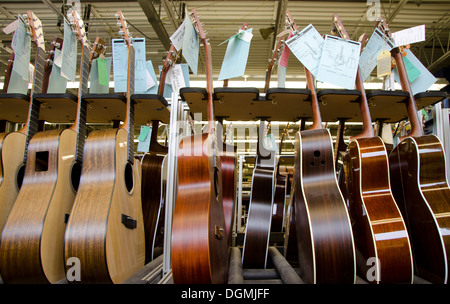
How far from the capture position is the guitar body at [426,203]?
1135 mm

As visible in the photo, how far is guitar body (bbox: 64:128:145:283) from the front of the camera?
1.09 meters

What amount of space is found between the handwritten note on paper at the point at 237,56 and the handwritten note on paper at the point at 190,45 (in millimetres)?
168

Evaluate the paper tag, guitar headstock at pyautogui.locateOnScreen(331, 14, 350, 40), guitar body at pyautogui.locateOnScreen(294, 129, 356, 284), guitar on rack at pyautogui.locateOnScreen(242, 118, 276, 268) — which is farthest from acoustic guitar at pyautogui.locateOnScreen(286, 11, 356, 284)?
guitar headstock at pyautogui.locateOnScreen(331, 14, 350, 40)

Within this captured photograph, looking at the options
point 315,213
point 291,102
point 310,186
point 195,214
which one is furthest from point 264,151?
point 195,214

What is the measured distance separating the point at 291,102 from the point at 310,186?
541mm

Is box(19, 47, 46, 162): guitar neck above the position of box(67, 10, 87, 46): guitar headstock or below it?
below

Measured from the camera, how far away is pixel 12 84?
65.6 inches

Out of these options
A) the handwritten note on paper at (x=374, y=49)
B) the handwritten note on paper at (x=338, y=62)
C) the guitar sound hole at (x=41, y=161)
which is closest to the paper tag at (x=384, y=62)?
the handwritten note on paper at (x=374, y=49)

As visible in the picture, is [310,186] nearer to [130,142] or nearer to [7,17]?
[130,142]

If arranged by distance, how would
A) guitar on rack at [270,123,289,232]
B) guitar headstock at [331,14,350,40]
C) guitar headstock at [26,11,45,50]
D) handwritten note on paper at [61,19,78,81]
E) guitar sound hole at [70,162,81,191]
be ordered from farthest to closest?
guitar on rack at [270,123,289,232] < guitar headstock at [331,14,350,40] < guitar headstock at [26,11,45,50] < handwritten note on paper at [61,19,78,81] < guitar sound hole at [70,162,81,191]

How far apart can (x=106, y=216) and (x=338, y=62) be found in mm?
1353

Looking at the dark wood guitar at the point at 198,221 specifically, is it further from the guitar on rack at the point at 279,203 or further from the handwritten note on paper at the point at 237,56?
the guitar on rack at the point at 279,203

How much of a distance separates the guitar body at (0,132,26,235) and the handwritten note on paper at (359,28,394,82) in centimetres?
192

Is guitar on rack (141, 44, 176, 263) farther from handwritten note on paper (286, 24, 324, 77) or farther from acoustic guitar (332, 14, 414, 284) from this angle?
acoustic guitar (332, 14, 414, 284)
